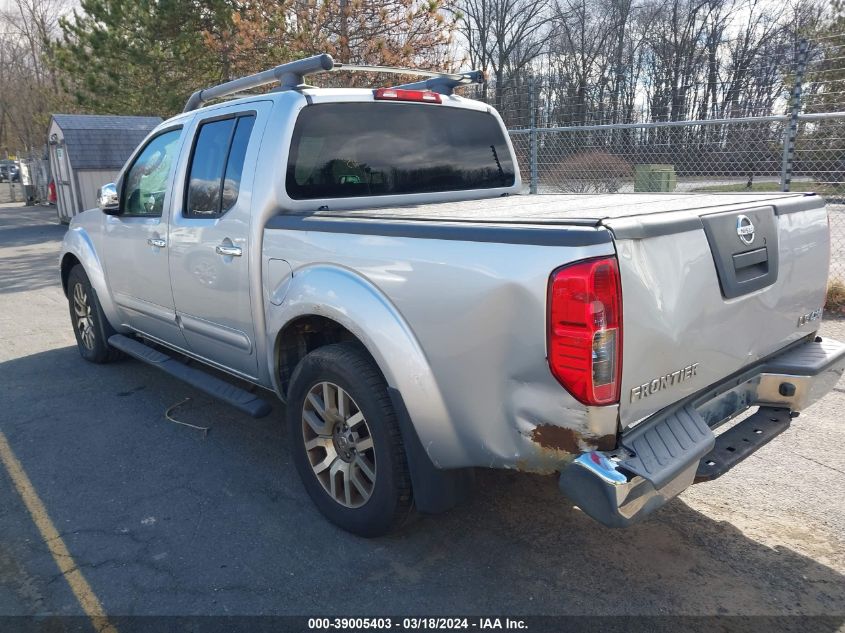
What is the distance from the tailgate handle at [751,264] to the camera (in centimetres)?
261

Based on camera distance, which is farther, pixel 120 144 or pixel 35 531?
pixel 120 144

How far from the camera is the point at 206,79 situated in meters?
18.3

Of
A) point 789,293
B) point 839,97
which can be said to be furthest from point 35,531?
point 839,97

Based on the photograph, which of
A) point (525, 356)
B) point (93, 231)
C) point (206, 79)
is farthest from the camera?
point (206, 79)

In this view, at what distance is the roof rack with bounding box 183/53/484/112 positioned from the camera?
3.66m

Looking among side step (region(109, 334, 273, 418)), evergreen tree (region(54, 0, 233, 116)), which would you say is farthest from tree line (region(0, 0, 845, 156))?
side step (region(109, 334, 273, 418))

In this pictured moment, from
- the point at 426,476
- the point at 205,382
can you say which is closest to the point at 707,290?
the point at 426,476

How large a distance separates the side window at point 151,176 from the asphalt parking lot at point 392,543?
1.63 meters

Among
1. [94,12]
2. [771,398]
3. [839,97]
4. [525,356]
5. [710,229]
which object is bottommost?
[771,398]

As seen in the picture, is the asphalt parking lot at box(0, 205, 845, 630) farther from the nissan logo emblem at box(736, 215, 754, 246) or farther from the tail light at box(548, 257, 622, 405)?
the nissan logo emblem at box(736, 215, 754, 246)

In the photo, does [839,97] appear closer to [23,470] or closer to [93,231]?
[93,231]

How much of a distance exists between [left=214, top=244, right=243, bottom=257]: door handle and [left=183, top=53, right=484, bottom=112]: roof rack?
0.97m

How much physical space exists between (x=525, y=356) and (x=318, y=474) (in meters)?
1.51

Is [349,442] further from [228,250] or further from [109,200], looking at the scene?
[109,200]
